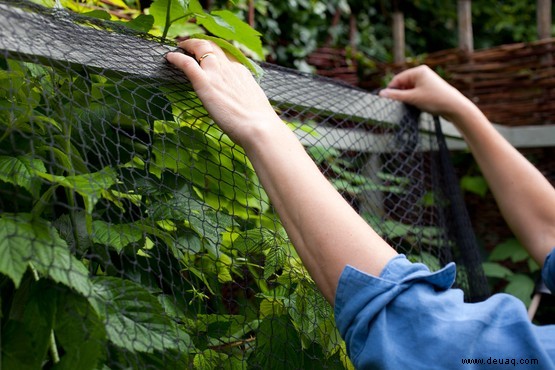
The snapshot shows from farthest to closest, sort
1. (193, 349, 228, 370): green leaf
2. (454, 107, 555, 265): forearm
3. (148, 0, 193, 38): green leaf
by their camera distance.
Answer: (454, 107, 555, 265): forearm
(148, 0, 193, 38): green leaf
(193, 349, 228, 370): green leaf

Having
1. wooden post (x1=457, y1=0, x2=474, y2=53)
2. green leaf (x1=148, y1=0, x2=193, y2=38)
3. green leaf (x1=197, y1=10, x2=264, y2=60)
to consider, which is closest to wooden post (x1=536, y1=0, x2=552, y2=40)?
wooden post (x1=457, y1=0, x2=474, y2=53)

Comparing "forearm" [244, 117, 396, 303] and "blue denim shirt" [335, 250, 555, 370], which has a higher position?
"forearm" [244, 117, 396, 303]

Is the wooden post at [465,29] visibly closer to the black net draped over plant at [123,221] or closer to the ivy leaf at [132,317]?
the black net draped over plant at [123,221]

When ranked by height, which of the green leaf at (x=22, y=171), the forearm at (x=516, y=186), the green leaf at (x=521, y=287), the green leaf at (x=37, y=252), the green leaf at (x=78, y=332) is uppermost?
the green leaf at (x=22, y=171)

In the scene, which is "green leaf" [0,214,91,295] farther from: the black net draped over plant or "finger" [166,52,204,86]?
"finger" [166,52,204,86]

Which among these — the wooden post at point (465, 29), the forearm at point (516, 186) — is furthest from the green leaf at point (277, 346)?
the wooden post at point (465, 29)

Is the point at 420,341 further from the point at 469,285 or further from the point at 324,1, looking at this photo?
the point at 324,1

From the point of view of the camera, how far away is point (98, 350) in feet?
2.50

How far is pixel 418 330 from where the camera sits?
2.60 ft

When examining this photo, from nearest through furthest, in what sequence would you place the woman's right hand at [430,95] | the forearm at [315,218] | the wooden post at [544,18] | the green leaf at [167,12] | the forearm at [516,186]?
1. the forearm at [315,218]
2. the green leaf at [167,12]
3. the forearm at [516,186]
4. the woman's right hand at [430,95]
5. the wooden post at [544,18]

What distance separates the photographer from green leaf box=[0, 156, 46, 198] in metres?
0.80

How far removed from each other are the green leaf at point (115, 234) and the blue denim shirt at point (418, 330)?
0.92 feet

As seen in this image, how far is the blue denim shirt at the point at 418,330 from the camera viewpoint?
0.78 meters

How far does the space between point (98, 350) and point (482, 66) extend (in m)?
2.41
